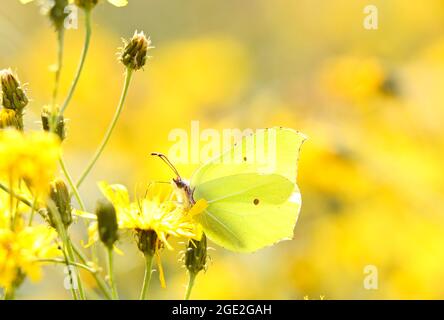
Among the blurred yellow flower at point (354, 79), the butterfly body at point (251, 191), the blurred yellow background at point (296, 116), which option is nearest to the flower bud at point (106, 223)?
the butterfly body at point (251, 191)

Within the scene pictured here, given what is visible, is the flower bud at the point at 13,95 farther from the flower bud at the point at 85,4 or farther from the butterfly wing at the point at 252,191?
the butterfly wing at the point at 252,191

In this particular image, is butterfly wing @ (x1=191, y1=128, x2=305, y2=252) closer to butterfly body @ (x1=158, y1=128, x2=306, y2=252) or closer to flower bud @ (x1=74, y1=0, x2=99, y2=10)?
A: butterfly body @ (x1=158, y1=128, x2=306, y2=252)

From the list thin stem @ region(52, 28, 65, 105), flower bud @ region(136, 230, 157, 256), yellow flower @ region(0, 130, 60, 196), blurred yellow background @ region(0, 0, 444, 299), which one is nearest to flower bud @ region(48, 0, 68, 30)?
thin stem @ region(52, 28, 65, 105)

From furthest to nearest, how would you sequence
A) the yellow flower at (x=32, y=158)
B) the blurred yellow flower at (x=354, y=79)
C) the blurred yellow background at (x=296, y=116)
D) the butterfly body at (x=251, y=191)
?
the blurred yellow flower at (x=354, y=79) → the blurred yellow background at (x=296, y=116) → the butterfly body at (x=251, y=191) → the yellow flower at (x=32, y=158)

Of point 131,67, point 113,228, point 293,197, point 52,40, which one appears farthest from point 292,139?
point 52,40

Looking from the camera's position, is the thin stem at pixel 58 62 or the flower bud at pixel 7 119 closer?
the thin stem at pixel 58 62

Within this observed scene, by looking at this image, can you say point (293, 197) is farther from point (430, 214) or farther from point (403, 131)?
point (403, 131)
